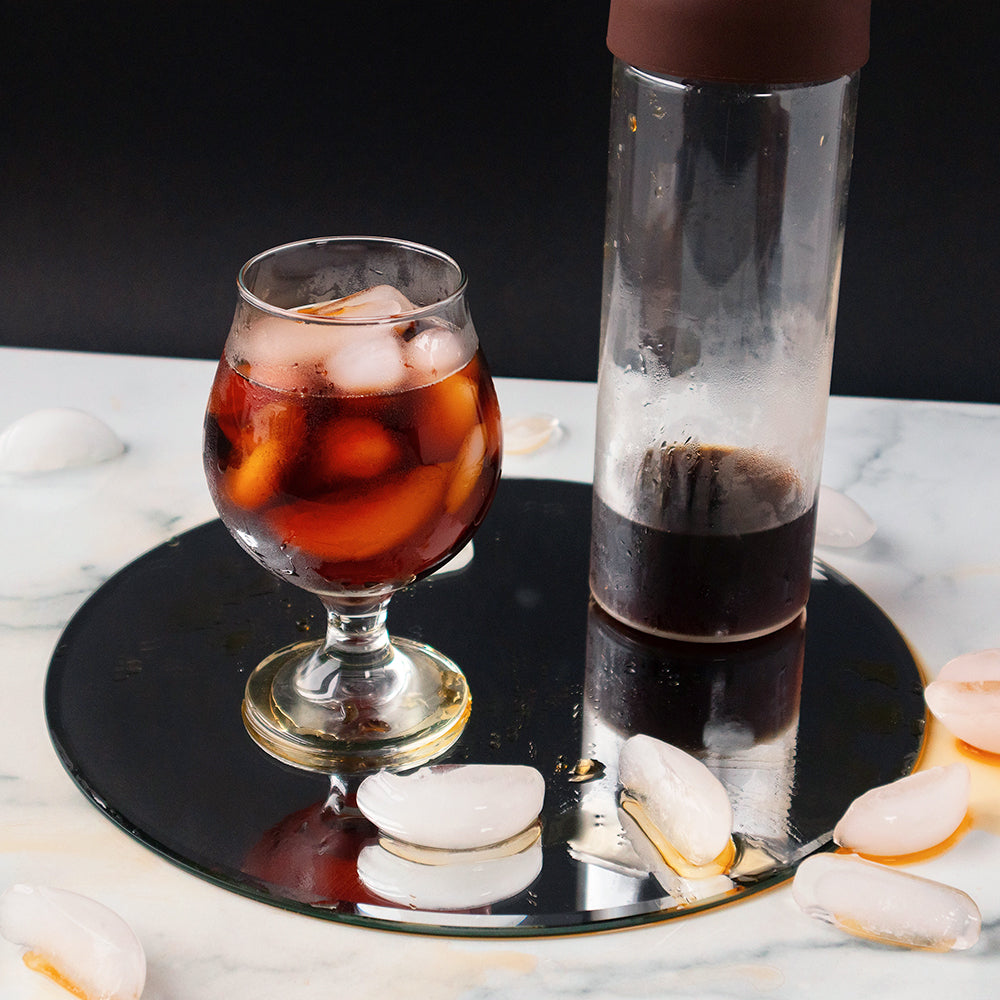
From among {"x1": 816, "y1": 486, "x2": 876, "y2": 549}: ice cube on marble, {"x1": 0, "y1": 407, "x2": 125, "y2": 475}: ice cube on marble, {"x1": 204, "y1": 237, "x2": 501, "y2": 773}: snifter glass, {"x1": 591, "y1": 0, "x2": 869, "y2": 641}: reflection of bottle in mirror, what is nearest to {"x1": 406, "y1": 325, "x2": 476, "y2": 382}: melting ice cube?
{"x1": 204, "y1": 237, "x2": 501, "y2": 773}: snifter glass

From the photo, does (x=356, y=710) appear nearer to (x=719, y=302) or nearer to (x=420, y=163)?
(x=719, y=302)

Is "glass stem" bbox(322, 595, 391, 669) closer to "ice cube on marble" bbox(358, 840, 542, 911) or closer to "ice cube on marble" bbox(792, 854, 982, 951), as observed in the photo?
"ice cube on marble" bbox(358, 840, 542, 911)

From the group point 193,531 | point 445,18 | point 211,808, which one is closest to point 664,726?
point 211,808

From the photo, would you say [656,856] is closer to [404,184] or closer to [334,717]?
[334,717]

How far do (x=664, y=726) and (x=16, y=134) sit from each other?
2.75 feet

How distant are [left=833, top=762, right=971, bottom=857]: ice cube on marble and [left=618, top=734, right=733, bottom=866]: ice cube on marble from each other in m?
0.06

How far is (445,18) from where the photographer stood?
1.14 meters

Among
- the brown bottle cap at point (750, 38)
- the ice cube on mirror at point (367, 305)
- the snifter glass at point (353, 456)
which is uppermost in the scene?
the brown bottle cap at point (750, 38)

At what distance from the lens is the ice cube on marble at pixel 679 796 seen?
2.19ft

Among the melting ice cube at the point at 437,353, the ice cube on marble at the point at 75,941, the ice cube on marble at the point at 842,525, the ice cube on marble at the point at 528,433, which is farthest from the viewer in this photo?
the ice cube on marble at the point at 528,433

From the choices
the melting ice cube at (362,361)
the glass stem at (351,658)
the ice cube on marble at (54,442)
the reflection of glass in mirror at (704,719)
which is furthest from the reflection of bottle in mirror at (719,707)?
the ice cube on marble at (54,442)

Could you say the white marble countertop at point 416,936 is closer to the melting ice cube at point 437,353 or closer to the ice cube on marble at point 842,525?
the ice cube on marble at point 842,525

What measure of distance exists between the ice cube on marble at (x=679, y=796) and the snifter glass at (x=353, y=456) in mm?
107

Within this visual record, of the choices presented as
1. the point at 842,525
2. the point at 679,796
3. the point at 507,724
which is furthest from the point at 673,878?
the point at 842,525
